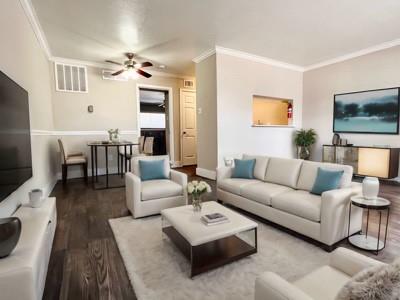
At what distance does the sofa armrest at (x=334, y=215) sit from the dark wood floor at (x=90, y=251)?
0.24 metres

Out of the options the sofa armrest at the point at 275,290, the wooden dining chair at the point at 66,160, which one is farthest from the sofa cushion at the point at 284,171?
the wooden dining chair at the point at 66,160

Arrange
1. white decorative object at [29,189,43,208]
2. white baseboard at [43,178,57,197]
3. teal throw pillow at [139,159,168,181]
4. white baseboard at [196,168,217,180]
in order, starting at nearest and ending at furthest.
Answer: white decorative object at [29,189,43,208], teal throw pillow at [139,159,168,181], white baseboard at [43,178,57,197], white baseboard at [196,168,217,180]

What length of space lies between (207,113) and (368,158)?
11.9 ft

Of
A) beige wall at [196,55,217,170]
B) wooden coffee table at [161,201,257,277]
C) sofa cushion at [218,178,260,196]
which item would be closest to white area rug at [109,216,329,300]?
wooden coffee table at [161,201,257,277]

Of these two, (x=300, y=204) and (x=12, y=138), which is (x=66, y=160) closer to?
(x=12, y=138)

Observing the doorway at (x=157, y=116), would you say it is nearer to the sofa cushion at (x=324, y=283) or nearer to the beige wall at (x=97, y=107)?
the beige wall at (x=97, y=107)

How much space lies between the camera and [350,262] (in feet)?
3.94

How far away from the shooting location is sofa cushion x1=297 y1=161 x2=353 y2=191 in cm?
249

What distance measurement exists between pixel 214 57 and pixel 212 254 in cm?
407

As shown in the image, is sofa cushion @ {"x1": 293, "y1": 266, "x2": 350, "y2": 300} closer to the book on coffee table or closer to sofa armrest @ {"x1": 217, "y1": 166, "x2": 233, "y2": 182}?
the book on coffee table

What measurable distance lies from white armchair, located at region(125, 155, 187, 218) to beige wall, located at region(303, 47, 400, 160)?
4.54 meters

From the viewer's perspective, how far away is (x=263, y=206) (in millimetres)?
2785

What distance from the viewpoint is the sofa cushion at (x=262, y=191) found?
2.75m

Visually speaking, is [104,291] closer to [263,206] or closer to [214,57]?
[263,206]
